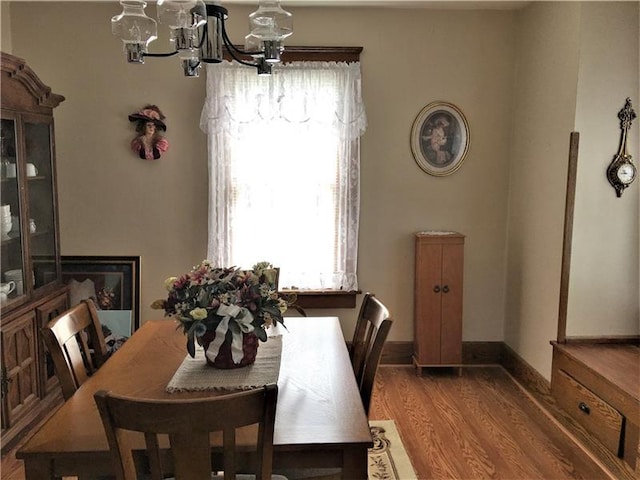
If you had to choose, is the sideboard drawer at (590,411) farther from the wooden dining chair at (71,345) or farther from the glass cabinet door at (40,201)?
the glass cabinet door at (40,201)

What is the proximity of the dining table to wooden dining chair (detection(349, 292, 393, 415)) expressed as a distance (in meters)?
0.09

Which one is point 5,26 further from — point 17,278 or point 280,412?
point 280,412

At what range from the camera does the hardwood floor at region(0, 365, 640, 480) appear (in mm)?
2674

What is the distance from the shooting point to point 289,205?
382 cm

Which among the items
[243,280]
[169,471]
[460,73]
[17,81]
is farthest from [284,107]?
[169,471]

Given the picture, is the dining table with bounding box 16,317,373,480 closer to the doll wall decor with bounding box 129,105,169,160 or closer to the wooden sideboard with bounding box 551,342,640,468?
the wooden sideboard with bounding box 551,342,640,468

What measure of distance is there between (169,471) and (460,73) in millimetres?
3290

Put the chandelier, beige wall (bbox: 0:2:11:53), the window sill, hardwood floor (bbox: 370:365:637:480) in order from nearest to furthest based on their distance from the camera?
the chandelier, hardwood floor (bbox: 370:365:637:480), beige wall (bbox: 0:2:11:53), the window sill

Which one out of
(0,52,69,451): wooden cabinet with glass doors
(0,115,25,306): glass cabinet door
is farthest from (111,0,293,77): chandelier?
(0,115,25,306): glass cabinet door

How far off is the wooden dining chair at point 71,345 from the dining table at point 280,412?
9 centimetres

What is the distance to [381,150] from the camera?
390 cm

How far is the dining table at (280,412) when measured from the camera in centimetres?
148

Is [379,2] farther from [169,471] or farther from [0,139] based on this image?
[169,471]

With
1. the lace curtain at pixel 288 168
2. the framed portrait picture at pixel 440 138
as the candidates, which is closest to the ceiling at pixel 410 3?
the lace curtain at pixel 288 168
